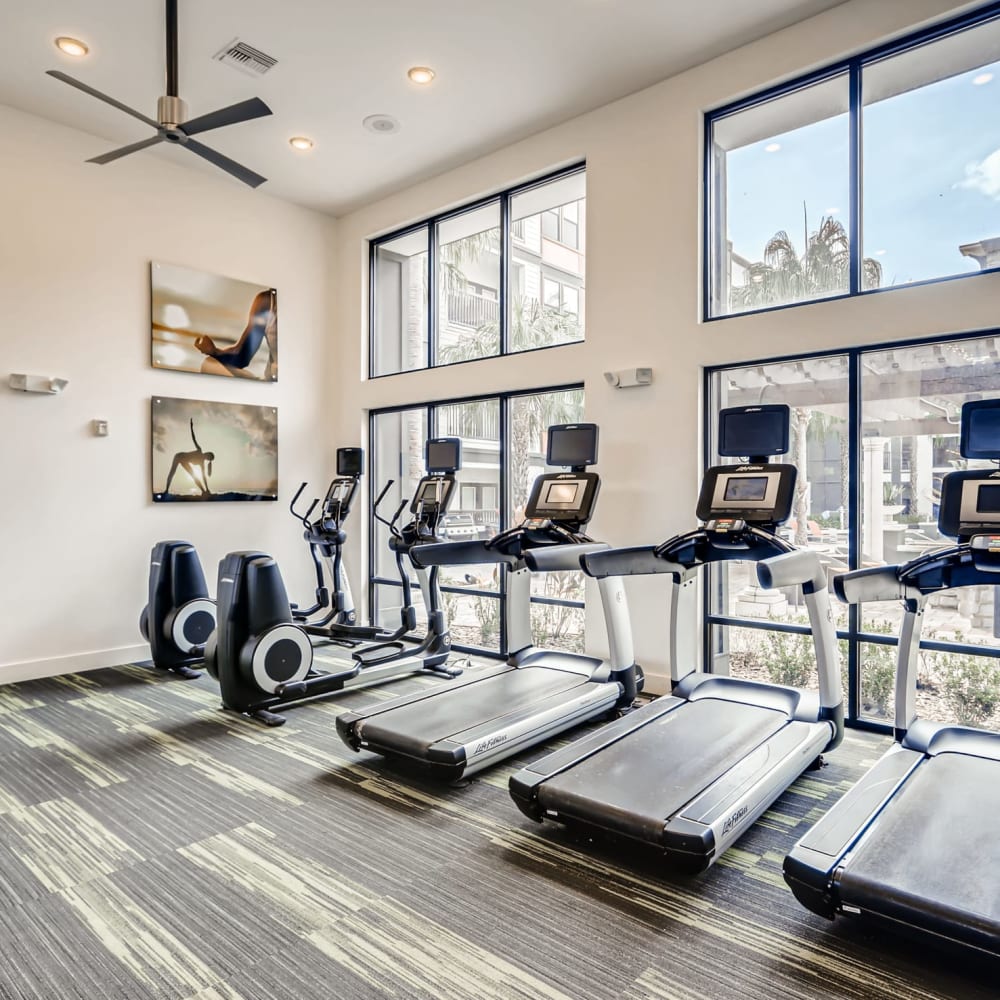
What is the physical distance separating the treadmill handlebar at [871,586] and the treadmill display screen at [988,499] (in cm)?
43

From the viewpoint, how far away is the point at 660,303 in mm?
5051

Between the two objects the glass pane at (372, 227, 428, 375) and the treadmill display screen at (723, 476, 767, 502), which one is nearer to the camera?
the treadmill display screen at (723, 476, 767, 502)

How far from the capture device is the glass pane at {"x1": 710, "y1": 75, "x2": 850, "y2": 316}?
175 inches

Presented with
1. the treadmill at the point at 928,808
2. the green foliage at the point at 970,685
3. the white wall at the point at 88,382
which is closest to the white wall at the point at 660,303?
the treadmill at the point at 928,808

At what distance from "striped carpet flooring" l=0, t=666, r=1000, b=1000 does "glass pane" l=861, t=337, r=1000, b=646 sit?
1010mm

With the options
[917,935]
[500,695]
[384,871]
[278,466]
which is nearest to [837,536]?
[500,695]

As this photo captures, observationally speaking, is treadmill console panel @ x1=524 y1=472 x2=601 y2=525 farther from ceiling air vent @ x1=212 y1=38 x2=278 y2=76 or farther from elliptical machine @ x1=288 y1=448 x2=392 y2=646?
ceiling air vent @ x1=212 y1=38 x2=278 y2=76

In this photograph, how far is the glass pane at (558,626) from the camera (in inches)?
225

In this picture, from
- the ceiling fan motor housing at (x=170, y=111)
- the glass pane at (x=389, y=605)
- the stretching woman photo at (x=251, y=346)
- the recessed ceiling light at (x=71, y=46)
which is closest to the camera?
the ceiling fan motor housing at (x=170, y=111)

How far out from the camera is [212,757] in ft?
12.8

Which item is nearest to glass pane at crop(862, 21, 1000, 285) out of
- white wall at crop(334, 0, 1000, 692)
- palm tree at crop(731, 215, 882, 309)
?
palm tree at crop(731, 215, 882, 309)

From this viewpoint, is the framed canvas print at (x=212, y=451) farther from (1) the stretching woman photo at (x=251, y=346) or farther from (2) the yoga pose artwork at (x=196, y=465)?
(1) the stretching woman photo at (x=251, y=346)

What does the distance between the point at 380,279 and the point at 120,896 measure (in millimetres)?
6106

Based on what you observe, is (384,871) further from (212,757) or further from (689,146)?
(689,146)
